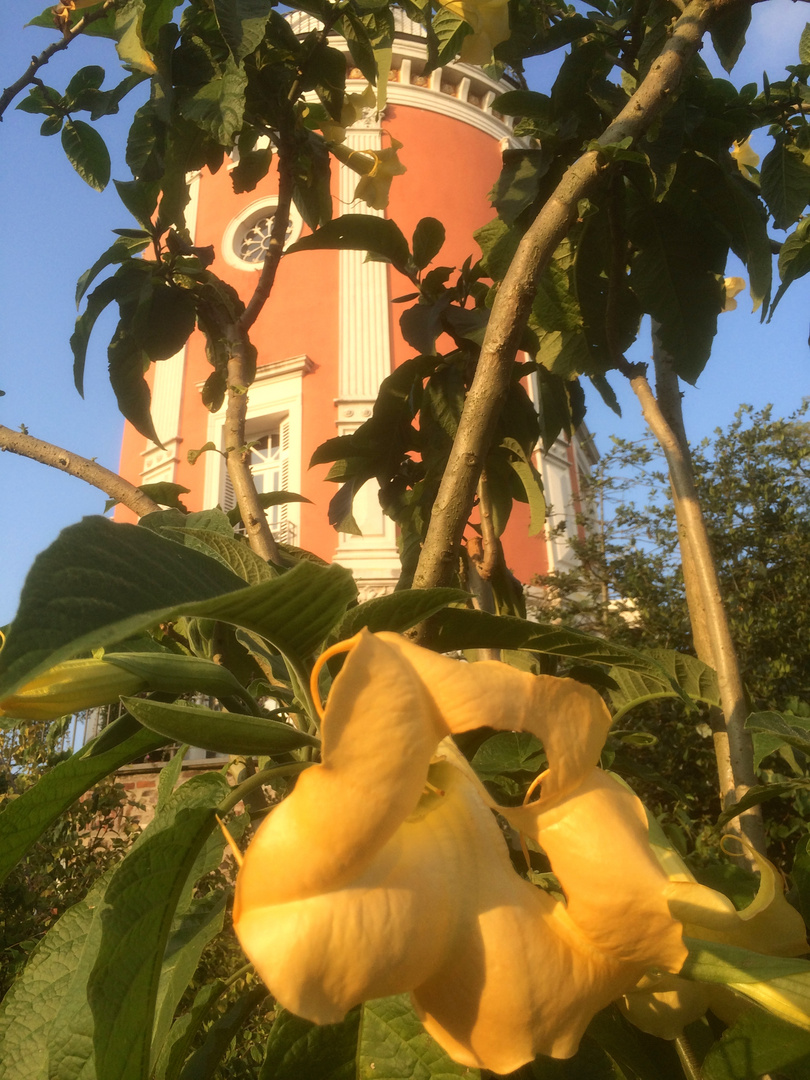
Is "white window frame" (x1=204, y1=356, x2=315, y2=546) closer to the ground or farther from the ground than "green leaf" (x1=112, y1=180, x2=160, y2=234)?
farther from the ground

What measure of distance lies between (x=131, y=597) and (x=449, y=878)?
148mm

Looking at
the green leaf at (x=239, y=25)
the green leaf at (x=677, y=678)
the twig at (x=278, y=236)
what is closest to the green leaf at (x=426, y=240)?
the twig at (x=278, y=236)

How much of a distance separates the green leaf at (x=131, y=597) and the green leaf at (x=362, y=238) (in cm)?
76

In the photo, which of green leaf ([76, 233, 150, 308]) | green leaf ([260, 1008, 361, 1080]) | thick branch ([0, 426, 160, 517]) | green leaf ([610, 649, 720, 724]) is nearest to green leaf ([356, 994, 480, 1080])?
green leaf ([260, 1008, 361, 1080])

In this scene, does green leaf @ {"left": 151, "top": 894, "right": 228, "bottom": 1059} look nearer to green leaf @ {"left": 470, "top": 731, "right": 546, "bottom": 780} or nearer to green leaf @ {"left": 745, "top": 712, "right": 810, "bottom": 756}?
green leaf @ {"left": 470, "top": 731, "right": 546, "bottom": 780}

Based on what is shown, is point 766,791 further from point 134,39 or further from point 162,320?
point 134,39

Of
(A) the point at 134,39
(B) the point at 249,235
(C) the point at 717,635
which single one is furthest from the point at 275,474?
(C) the point at 717,635

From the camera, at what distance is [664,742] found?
4.08 m

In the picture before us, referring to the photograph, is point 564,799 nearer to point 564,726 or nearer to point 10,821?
point 564,726

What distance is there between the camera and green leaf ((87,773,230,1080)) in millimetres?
325

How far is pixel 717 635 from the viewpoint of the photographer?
0.91 metres

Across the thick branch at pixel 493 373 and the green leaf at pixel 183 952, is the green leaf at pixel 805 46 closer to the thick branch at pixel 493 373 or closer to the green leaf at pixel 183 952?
the thick branch at pixel 493 373

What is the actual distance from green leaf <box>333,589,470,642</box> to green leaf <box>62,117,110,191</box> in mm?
1164

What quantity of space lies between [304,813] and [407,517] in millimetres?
878
